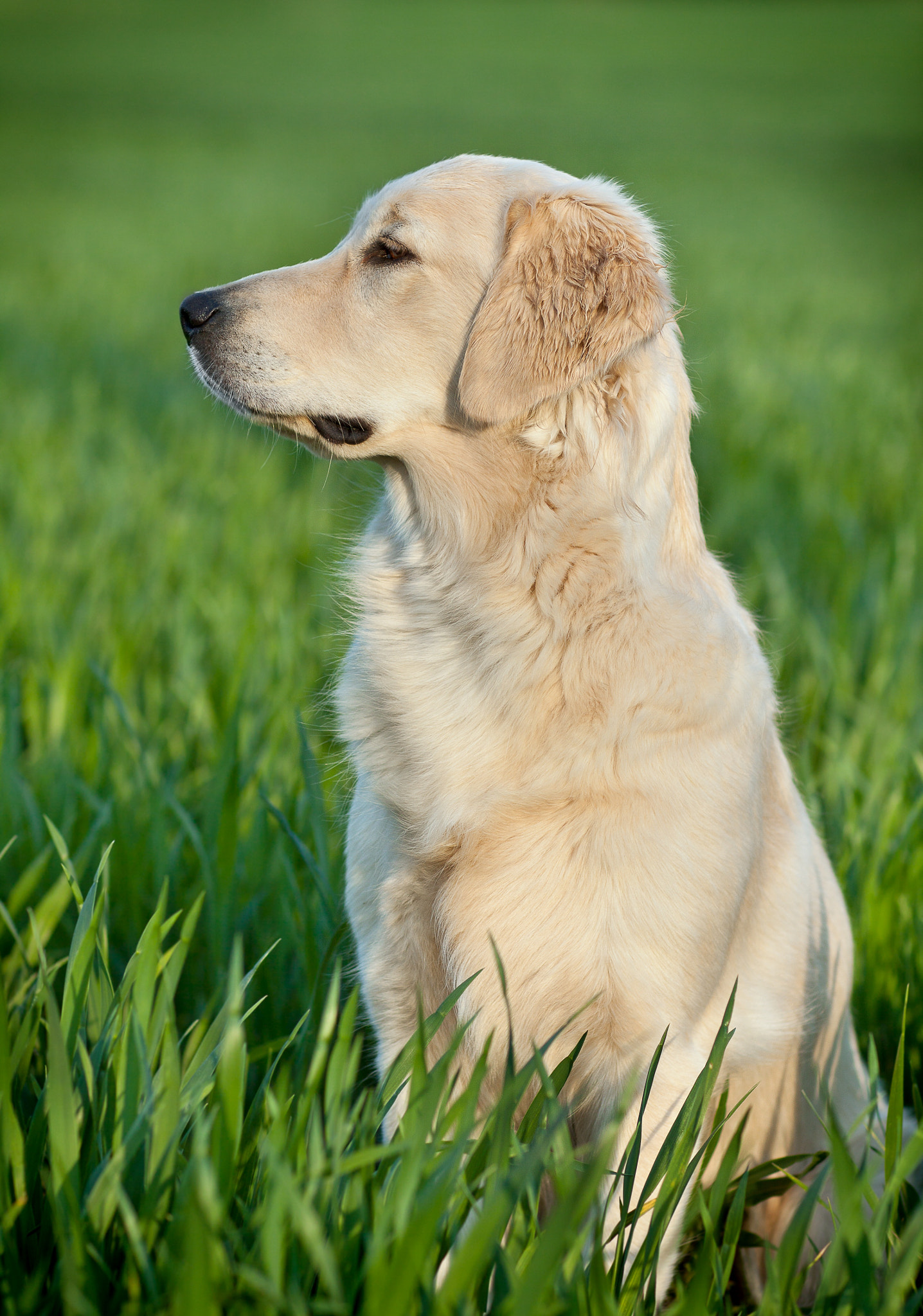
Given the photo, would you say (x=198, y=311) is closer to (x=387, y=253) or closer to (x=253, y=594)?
(x=387, y=253)

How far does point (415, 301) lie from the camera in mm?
1825

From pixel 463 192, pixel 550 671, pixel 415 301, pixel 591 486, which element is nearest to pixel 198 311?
pixel 415 301

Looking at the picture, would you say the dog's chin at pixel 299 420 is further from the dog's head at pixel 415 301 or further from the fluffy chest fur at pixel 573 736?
the fluffy chest fur at pixel 573 736

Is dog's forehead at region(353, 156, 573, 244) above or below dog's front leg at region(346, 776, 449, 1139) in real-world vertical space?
above

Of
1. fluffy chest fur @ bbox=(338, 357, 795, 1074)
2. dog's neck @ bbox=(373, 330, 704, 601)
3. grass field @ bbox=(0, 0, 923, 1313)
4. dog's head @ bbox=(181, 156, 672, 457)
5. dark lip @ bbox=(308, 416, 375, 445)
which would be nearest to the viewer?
fluffy chest fur @ bbox=(338, 357, 795, 1074)

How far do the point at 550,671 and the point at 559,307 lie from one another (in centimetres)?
59

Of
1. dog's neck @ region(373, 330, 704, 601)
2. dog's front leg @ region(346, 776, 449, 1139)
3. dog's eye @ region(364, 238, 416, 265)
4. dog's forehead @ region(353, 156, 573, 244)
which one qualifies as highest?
dog's forehead @ region(353, 156, 573, 244)

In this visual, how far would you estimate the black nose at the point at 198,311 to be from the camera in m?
1.87

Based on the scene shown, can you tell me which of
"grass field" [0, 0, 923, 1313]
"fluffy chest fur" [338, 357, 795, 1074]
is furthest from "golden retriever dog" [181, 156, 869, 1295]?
"grass field" [0, 0, 923, 1313]

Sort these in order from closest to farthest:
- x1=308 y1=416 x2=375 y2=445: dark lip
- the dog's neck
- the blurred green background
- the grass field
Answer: the dog's neck → x1=308 y1=416 x2=375 y2=445: dark lip → the grass field → the blurred green background

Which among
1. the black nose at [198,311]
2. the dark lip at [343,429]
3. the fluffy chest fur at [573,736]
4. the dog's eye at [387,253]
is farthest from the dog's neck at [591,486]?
the black nose at [198,311]

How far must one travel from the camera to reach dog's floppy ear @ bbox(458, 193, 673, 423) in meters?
1.62

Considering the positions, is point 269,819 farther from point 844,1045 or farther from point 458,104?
point 458,104

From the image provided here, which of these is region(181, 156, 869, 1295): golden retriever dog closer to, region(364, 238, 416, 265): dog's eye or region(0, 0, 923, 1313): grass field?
region(364, 238, 416, 265): dog's eye
